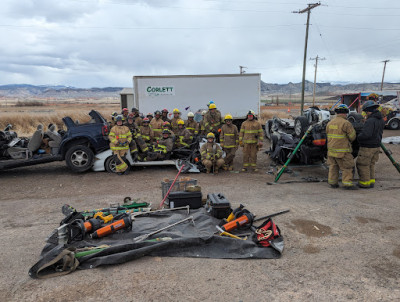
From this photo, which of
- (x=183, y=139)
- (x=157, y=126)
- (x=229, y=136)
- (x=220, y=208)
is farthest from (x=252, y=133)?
(x=220, y=208)

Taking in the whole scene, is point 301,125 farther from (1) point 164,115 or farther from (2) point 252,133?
(1) point 164,115

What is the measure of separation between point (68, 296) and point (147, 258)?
3.14 ft

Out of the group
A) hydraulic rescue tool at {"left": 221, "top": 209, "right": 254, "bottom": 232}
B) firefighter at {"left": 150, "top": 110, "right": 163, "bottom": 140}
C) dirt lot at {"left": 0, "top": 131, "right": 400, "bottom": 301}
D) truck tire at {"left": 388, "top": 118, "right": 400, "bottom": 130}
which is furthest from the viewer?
truck tire at {"left": 388, "top": 118, "right": 400, "bottom": 130}

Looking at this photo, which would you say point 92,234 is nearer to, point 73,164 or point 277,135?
point 73,164

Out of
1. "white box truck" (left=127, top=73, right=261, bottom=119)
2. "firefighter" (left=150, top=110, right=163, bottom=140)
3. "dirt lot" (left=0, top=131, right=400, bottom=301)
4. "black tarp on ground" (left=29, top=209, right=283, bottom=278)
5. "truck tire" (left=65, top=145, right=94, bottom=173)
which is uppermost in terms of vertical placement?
"white box truck" (left=127, top=73, right=261, bottom=119)

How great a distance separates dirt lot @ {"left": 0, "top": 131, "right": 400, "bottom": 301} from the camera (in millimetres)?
3002

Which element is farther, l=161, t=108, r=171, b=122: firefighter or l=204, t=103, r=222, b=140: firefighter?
l=161, t=108, r=171, b=122: firefighter

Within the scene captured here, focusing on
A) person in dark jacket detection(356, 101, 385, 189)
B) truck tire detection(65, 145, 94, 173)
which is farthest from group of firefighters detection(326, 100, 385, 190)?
truck tire detection(65, 145, 94, 173)

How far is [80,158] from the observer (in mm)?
8188

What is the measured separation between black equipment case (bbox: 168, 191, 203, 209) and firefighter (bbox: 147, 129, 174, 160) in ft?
12.6

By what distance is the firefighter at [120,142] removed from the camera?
802cm

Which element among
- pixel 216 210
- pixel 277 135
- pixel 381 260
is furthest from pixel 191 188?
pixel 277 135

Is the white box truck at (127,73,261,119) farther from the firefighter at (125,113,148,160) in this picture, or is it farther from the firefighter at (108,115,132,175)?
the firefighter at (108,115,132,175)

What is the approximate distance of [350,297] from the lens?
289cm
